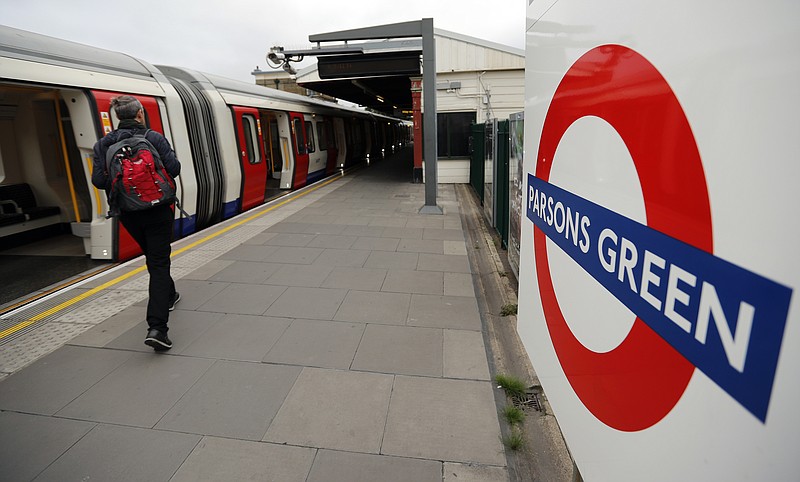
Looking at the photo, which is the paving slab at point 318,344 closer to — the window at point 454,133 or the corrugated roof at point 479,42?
the window at point 454,133

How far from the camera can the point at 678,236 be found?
816 mm

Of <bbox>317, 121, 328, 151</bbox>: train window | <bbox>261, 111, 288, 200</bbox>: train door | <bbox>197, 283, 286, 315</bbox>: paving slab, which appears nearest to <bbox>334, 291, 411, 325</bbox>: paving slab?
<bbox>197, 283, 286, 315</bbox>: paving slab

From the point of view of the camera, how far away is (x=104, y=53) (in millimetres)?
5746

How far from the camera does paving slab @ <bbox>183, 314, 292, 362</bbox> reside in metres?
3.40

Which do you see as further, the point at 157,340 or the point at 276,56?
the point at 276,56

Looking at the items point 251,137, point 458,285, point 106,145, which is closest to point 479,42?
point 251,137

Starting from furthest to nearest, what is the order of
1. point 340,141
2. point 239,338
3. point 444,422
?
point 340,141
point 239,338
point 444,422

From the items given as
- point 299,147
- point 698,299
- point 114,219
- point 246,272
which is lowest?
point 246,272

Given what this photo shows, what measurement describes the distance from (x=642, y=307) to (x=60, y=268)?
6.80 meters

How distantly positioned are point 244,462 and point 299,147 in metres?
10.6

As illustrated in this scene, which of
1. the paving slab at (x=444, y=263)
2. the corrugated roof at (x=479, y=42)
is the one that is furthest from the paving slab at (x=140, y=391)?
the corrugated roof at (x=479, y=42)

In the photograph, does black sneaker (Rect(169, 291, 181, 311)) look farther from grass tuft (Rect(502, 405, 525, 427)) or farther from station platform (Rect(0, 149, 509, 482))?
grass tuft (Rect(502, 405, 525, 427))

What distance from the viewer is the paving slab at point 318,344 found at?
129 inches

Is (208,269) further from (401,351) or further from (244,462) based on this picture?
(244,462)
